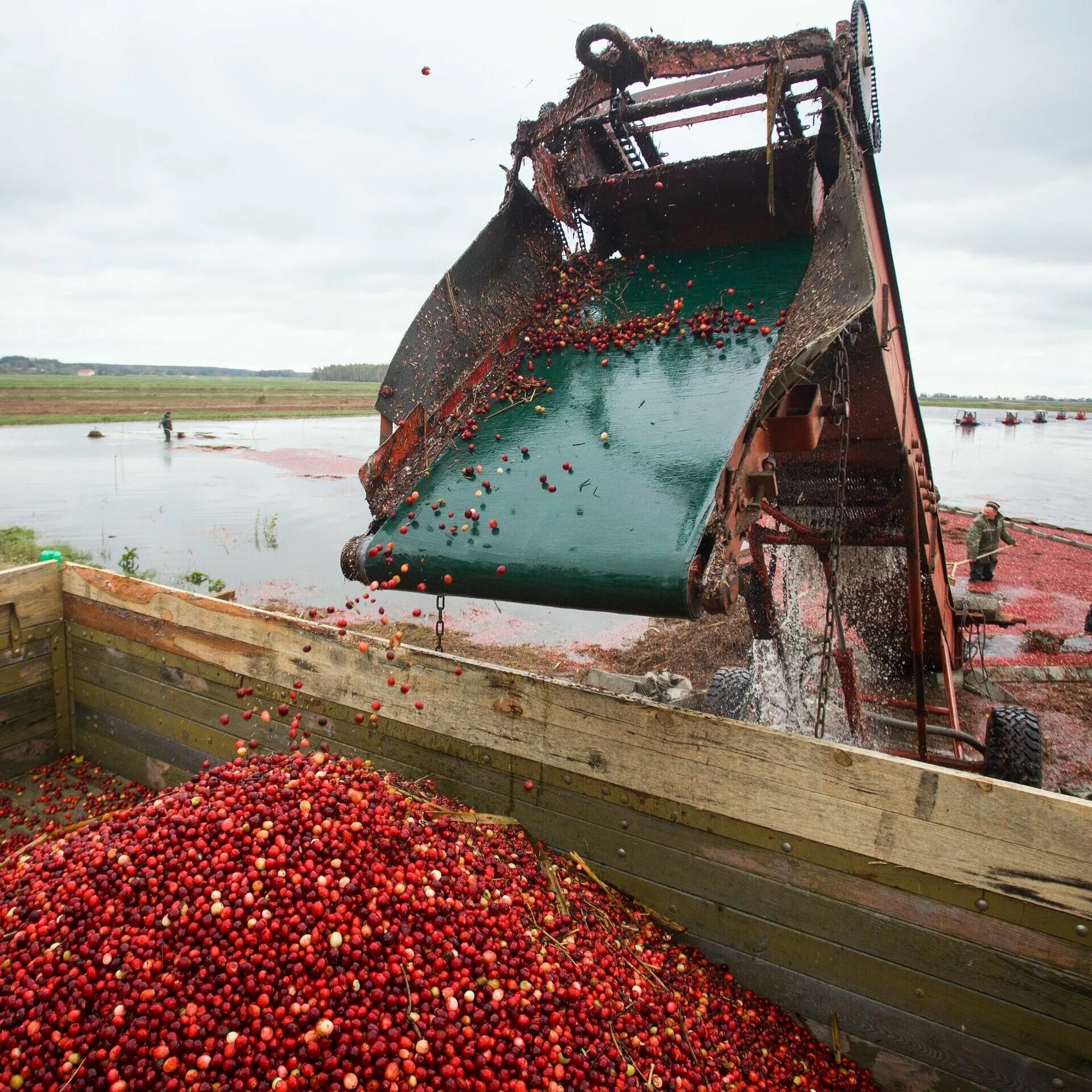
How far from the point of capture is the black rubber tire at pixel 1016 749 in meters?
4.11

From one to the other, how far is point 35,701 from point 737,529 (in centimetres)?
456

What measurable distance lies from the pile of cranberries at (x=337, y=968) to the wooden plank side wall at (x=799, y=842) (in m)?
0.25

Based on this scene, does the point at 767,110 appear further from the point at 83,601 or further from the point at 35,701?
the point at 35,701

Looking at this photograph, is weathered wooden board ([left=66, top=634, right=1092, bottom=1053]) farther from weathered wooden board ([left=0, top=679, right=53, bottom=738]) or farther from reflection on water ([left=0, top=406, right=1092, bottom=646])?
reflection on water ([left=0, top=406, right=1092, bottom=646])

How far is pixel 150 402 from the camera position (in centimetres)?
5731

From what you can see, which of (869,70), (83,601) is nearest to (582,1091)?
(83,601)

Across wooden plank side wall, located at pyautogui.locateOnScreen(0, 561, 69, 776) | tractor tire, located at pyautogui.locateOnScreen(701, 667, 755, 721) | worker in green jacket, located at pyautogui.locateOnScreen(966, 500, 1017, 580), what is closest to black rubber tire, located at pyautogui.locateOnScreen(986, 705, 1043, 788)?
tractor tire, located at pyautogui.locateOnScreen(701, 667, 755, 721)

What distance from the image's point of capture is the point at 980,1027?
7.32ft

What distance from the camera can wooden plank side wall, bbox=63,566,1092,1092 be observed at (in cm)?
215

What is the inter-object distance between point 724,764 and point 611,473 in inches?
47.0

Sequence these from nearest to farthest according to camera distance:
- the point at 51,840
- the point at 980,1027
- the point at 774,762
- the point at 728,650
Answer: the point at 980,1027
the point at 774,762
the point at 51,840
the point at 728,650

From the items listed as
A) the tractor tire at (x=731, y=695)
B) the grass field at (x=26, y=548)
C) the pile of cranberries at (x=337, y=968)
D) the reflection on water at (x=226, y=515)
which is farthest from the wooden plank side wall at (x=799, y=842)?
the grass field at (x=26, y=548)

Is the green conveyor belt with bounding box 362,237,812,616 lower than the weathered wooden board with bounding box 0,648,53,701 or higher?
higher

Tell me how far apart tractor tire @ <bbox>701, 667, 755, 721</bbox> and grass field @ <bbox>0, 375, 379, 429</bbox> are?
33.8m
